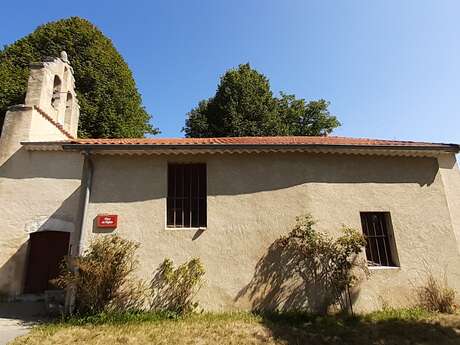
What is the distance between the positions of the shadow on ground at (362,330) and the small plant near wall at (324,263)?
45cm

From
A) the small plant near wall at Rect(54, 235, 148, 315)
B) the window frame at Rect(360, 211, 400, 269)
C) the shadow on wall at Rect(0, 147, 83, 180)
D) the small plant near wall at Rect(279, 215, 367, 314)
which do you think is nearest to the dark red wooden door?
the shadow on wall at Rect(0, 147, 83, 180)

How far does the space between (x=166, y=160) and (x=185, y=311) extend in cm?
339

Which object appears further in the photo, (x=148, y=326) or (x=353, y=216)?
(x=353, y=216)

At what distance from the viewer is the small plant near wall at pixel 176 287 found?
6.00 metres

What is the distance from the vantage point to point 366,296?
6.24m

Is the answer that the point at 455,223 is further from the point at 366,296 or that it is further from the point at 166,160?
the point at 166,160

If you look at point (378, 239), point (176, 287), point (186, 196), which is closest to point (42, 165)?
point (186, 196)

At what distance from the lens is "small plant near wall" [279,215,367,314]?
6.09 meters

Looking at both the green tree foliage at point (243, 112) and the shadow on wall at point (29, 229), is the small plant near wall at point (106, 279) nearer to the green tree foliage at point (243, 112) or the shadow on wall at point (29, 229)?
the shadow on wall at point (29, 229)

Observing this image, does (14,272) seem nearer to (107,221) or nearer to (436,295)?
(107,221)

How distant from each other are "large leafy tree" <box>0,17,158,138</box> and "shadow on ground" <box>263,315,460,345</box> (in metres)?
13.8

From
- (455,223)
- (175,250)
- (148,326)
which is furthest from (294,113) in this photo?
(148,326)

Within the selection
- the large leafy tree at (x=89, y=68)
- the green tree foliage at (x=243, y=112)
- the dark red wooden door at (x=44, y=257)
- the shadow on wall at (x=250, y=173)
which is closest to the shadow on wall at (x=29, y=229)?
the dark red wooden door at (x=44, y=257)

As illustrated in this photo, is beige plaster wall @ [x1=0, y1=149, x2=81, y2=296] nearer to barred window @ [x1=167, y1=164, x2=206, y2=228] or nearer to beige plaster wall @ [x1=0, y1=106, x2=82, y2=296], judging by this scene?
beige plaster wall @ [x1=0, y1=106, x2=82, y2=296]
